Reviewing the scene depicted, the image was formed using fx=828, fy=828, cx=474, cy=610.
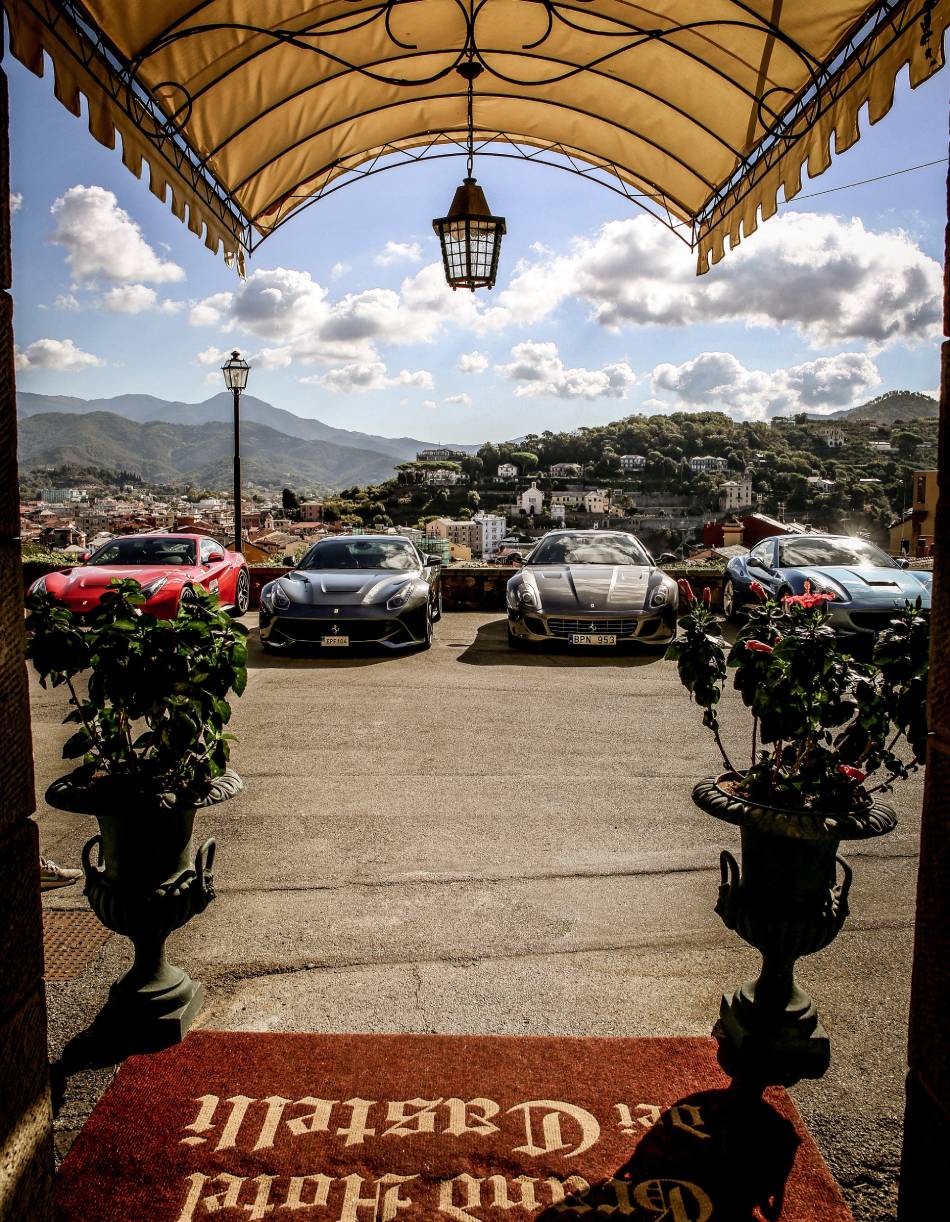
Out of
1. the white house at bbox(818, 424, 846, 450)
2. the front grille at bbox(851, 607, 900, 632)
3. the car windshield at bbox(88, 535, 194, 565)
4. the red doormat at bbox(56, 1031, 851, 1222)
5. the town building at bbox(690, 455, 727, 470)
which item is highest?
the white house at bbox(818, 424, 846, 450)

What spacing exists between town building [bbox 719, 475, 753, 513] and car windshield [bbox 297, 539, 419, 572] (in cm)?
4307

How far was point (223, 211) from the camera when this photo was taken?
19.9 feet

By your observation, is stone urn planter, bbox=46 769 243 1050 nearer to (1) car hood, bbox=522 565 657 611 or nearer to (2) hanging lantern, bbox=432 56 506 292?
(2) hanging lantern, bbox=432 56 506 292

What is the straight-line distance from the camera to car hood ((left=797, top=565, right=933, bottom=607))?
8.74m

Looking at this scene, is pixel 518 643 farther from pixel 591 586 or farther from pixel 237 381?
pixel 237 381

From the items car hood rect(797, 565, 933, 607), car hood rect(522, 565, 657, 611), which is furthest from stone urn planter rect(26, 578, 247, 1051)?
car hood rect(797, 565, 933, 607)

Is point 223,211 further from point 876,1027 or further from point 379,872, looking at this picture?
point 876,1027

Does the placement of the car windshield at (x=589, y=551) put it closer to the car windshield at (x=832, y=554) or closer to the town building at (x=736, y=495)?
the car windshield at (x=832, y=554)

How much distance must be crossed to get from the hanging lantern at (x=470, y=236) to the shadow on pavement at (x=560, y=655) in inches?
154

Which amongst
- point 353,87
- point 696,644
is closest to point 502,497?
point 353,87

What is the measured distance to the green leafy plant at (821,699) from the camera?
94.0 inches

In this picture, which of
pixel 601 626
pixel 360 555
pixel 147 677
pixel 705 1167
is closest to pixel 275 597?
pixel 360 555

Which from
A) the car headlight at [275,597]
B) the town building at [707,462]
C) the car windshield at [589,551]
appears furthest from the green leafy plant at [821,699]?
the town building at [707,462]

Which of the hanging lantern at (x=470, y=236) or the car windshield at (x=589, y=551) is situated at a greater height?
the hanging lantern at (x=470, y=236)
